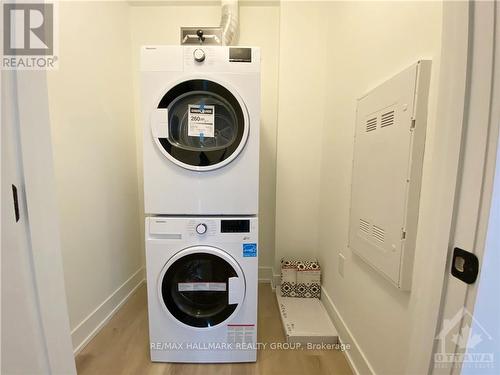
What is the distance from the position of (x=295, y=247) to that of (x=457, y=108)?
1765mm

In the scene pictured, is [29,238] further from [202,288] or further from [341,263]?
[341,263]

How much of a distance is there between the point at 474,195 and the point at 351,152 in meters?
1.03

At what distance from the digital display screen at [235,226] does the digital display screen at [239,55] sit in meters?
0.86

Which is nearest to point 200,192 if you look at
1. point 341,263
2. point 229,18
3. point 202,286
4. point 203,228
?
point 203,228

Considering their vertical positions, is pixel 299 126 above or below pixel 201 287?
above

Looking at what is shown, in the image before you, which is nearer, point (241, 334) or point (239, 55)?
point (239, 55)

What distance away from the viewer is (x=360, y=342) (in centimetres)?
125

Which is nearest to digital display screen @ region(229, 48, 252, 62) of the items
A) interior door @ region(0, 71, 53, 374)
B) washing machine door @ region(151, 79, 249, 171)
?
washing machine door @ region(151, 79, 249, 171)

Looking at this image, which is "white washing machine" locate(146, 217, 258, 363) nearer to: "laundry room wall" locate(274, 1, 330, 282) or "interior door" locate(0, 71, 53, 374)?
"interior door" locate(0, 71, 53, 374)

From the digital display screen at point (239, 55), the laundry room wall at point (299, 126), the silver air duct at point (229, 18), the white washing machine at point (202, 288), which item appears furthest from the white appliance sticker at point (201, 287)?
the silver air duct at point (229, 18)

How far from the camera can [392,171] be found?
976mm

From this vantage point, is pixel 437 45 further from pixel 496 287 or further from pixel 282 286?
pixel 282 286

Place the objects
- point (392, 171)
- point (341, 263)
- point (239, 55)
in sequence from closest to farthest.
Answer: point (392, 171) < point (239, 55) < point (341, 263)

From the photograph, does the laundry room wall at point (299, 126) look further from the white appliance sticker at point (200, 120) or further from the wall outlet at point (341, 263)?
the white appliance sticker at point (200, 120)
